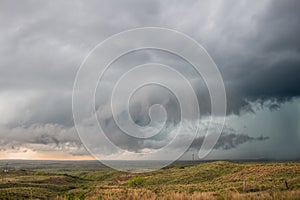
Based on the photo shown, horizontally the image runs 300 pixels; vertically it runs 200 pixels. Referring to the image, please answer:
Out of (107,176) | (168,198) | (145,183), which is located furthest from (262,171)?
(107,176)

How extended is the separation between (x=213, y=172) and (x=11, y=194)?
148 feet

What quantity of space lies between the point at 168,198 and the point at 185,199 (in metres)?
2.15

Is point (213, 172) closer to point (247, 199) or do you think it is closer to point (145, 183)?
point (145, 183)

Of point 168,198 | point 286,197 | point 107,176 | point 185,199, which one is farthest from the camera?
point 107,176

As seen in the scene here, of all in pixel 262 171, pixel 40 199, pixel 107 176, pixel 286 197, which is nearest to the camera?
pixel 286 197

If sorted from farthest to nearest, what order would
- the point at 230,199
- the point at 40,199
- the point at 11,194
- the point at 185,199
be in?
the point at 11,194 → the point at 40,199 → the point at 185,199 → the point at 230,199

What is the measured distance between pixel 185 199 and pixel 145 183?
47.2m

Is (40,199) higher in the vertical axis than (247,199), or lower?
lower

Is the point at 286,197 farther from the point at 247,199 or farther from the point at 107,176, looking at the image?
the point at 107,176

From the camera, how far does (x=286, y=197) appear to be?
69.4 ft

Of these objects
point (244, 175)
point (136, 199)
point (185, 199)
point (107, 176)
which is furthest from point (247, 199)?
point (107, 176)

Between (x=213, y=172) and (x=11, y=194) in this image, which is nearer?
(x=11, y=194)

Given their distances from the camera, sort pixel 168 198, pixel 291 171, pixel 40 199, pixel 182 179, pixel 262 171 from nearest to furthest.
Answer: pixel 168 198, pixel 40 199, pixel 291 171, pixel 262 171, pixel 182 179

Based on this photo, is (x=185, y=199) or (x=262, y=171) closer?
(x=185, y=199)
